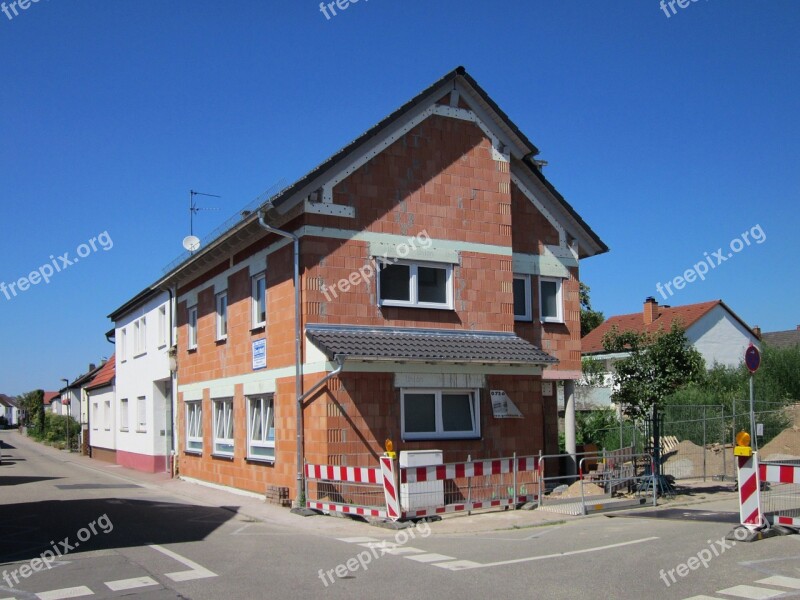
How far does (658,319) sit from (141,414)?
33102 mm

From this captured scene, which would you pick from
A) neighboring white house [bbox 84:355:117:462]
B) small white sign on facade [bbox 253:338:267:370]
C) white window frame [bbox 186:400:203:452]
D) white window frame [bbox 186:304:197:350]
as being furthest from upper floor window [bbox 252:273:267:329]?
neighboring white house [bbox 84:355:117:462]

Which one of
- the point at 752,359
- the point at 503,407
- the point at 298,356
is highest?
the point at 298,356

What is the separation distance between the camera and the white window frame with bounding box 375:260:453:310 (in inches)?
655

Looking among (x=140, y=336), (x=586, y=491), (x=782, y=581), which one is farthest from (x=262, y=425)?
(x=140, y=336)

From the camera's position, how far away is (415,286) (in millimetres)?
16984

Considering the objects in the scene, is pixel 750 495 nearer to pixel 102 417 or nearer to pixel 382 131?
pixel 382 131

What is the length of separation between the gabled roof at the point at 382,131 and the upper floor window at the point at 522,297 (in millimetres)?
2204

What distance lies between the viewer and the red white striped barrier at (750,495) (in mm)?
11281

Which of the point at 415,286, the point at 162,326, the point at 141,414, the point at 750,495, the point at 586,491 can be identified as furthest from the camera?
the point at 141,414

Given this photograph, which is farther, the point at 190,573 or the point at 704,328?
the point at 704,328

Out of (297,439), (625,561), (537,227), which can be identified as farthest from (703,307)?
(625,561)

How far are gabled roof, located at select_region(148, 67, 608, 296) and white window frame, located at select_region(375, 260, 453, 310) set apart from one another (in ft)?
7.49

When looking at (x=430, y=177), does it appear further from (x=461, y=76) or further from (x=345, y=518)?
(x=345, y=518)

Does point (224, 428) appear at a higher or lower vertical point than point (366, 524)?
higher
